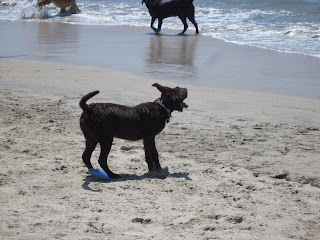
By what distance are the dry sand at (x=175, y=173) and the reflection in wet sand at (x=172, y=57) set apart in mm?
1561

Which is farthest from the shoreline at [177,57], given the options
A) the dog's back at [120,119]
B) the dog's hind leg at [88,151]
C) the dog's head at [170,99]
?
the dog's hind leg at [88,151]

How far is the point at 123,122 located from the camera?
5.30 metres

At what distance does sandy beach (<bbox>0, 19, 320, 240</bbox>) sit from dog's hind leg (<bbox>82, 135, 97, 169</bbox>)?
114mm

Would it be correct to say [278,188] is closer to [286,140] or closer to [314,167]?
[314,167]

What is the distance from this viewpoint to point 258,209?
456 centimetres

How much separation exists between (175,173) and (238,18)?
1502 centimetres

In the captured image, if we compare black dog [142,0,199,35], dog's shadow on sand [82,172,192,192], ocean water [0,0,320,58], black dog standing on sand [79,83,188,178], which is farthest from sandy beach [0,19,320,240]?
black dog [142,0,199,35]

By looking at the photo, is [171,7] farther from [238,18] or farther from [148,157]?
[148,157]

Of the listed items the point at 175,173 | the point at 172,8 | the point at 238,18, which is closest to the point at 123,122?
the point at 175,173

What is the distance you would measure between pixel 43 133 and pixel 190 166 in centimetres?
199

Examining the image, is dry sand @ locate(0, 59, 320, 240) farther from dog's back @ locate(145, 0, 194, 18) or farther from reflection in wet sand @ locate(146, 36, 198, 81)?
dog's back @ locate(145, 0, 194, 18)

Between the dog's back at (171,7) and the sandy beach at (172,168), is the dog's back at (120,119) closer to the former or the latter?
the sandy beach at (172,168)

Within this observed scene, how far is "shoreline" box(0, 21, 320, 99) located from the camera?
9.80 meters

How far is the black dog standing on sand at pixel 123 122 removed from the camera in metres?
5.16
